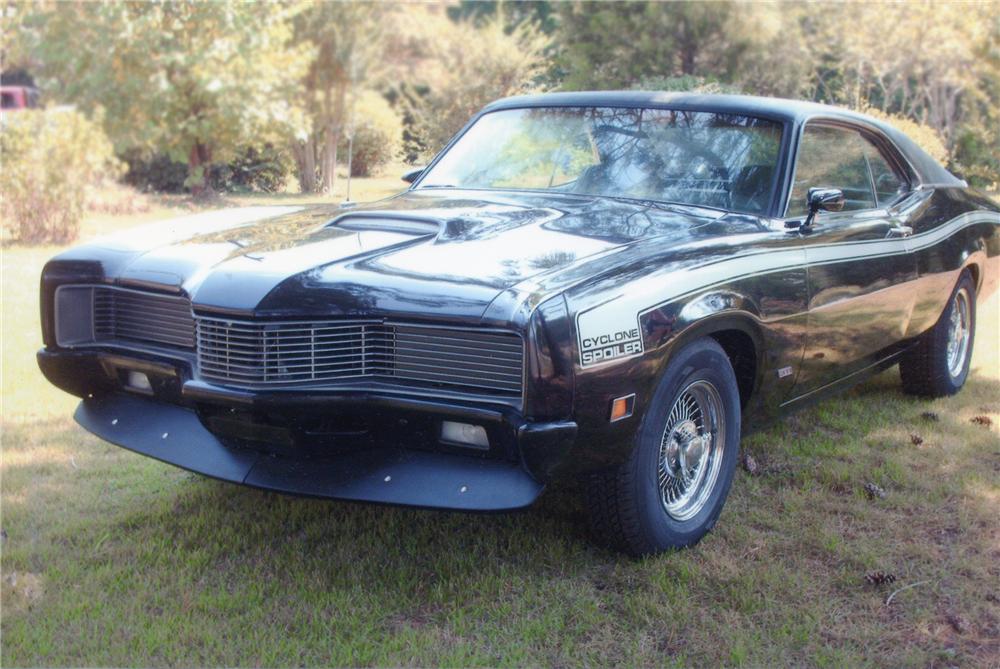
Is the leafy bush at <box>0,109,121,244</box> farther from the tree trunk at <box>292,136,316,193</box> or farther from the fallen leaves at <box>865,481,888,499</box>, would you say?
the fallen leaves at <box>865,481,888,499</box>

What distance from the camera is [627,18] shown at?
16.9 m

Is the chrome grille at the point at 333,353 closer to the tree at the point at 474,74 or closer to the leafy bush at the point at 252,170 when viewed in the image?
the leafy bush at the point at 252,170

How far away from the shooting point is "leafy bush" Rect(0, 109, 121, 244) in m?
10.0

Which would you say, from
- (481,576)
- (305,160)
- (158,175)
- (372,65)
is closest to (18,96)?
(158,175)

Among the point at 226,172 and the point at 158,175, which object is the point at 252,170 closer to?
the point at 226,172

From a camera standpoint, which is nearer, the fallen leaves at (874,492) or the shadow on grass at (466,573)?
the shadow on grass at (466,573)

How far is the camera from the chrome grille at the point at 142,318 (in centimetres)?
320

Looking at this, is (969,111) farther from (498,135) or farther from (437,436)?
(437,436)

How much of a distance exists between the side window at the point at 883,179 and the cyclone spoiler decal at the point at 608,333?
8.05 ft

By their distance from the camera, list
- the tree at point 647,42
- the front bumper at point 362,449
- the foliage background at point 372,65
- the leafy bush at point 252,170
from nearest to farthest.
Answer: the front bumper at point 362,449 → the foliage background at point 372,65 → the leafy bush at point 252,170 → the tree at point 647,42

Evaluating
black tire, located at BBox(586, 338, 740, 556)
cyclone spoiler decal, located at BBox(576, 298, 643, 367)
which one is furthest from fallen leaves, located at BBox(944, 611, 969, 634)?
cyclone spoiler decal, located at BBox(576, 298, 643, 367)

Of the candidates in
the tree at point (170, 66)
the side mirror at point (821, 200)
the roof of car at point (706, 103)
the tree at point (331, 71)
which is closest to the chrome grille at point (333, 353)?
the side mirror at point (821, 200)

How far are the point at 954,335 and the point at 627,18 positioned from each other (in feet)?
41.4

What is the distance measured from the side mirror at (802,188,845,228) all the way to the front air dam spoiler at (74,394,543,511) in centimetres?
185
